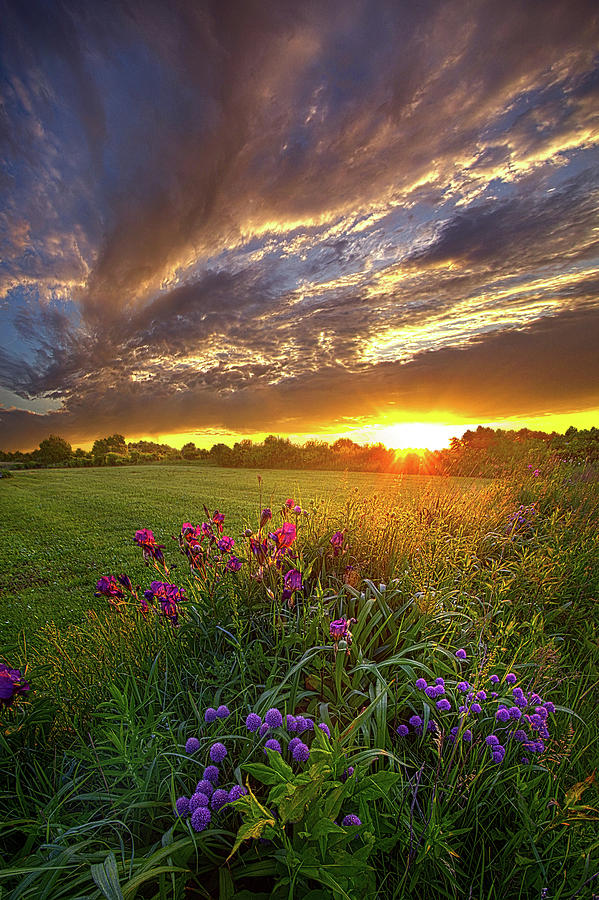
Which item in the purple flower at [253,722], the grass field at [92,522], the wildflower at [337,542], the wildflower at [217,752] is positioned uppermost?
the wildflower at [337,542]

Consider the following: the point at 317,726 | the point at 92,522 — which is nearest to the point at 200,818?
the point at 317,726

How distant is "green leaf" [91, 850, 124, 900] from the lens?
2.87 feet

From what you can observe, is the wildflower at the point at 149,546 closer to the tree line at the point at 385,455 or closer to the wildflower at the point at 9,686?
the wildflower at the point at 9,686

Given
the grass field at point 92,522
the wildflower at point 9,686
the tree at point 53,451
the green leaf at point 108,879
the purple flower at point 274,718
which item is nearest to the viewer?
the green leaf at point 108,879

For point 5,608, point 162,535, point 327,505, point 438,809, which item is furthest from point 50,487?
point 438,809

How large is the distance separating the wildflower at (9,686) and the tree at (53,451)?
126ft

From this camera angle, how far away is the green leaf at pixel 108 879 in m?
0.88

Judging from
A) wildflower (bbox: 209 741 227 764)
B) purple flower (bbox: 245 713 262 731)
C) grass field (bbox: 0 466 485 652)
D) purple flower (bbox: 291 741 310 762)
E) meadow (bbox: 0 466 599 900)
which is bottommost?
grass field (bbox: 0 466 485 652)

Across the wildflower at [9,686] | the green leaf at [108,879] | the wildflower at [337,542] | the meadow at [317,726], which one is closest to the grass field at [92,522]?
the meadow at [317,726]

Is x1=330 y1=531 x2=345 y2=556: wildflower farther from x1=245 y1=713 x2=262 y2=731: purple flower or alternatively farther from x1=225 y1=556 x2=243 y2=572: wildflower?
x1=245 y1=713 x2=262 y2=731: purple flower

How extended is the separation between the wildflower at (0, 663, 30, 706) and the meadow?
10 mm

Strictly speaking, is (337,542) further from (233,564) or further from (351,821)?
(351,821)

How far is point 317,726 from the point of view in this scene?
1.18 m

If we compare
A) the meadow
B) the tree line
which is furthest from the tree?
the meadow
